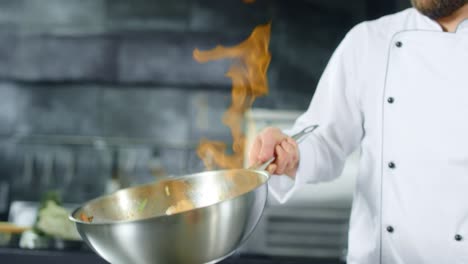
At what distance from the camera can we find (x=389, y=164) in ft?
3.92

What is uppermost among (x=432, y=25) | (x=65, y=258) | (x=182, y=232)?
(x=432, y=25)

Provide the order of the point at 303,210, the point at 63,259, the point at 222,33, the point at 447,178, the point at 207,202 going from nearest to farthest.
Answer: the point at 207,202
the point at 447,178
the point at 63,259
the point at 303,210
the point at 222,33

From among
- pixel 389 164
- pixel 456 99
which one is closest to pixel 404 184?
pixel 389 164

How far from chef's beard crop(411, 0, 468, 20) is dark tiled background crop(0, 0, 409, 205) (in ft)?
6.93

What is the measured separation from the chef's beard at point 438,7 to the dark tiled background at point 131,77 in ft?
6.93

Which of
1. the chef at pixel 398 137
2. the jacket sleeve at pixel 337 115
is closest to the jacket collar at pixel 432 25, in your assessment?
the chef at pixel 398 137

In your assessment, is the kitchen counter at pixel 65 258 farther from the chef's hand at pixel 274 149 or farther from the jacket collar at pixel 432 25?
the jacket collar at pixel 432 25

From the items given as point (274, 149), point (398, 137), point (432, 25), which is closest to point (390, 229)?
point (398, 137)

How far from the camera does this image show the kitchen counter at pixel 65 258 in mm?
1232

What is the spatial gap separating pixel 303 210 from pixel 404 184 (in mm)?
1761

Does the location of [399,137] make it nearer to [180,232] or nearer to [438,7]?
[438,7]

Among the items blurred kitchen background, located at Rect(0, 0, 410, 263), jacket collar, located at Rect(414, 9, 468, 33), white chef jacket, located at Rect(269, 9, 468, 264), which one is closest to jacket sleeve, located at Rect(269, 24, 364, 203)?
white chef jacket, located at Rect(269, 9, 468, 264)

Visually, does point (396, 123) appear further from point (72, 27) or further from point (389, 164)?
point (72, 27)

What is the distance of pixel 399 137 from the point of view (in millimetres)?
1191
